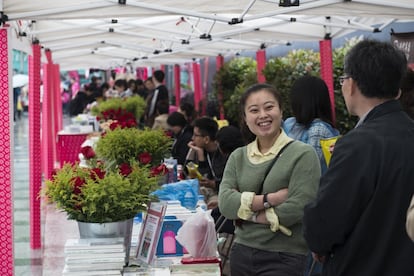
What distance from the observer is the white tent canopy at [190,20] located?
4.95 m

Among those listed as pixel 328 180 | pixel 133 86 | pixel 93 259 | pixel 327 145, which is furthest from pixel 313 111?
pixel 133 86

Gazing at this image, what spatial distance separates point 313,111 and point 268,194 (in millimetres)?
1481

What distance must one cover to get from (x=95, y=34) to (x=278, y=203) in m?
5.65

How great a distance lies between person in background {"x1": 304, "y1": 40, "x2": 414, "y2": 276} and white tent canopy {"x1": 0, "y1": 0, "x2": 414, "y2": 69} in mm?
2632

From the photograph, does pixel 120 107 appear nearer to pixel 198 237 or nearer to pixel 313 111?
pixel 313 111

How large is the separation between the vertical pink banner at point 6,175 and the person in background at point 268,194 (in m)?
1.92

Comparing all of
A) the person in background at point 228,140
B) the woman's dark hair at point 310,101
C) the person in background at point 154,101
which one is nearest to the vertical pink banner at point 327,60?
the person in background at point 228,140

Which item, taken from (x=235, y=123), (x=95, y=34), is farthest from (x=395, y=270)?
(x=235, y=123)

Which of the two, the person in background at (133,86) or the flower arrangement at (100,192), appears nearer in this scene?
the flower arrangement at (100,192)

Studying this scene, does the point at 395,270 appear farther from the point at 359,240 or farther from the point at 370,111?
the point at 370,111

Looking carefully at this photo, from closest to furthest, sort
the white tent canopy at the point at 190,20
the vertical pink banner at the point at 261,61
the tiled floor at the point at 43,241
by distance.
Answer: the white tent canopy at the point at 190,20
the tiled floor at the point at 43,241
the vertical pink banner at the point at 261,61

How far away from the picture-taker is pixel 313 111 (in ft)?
14.7

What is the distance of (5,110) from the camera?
4.68 m

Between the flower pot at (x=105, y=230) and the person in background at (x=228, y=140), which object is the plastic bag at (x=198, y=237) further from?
the person in background at (x=228, y=140)
